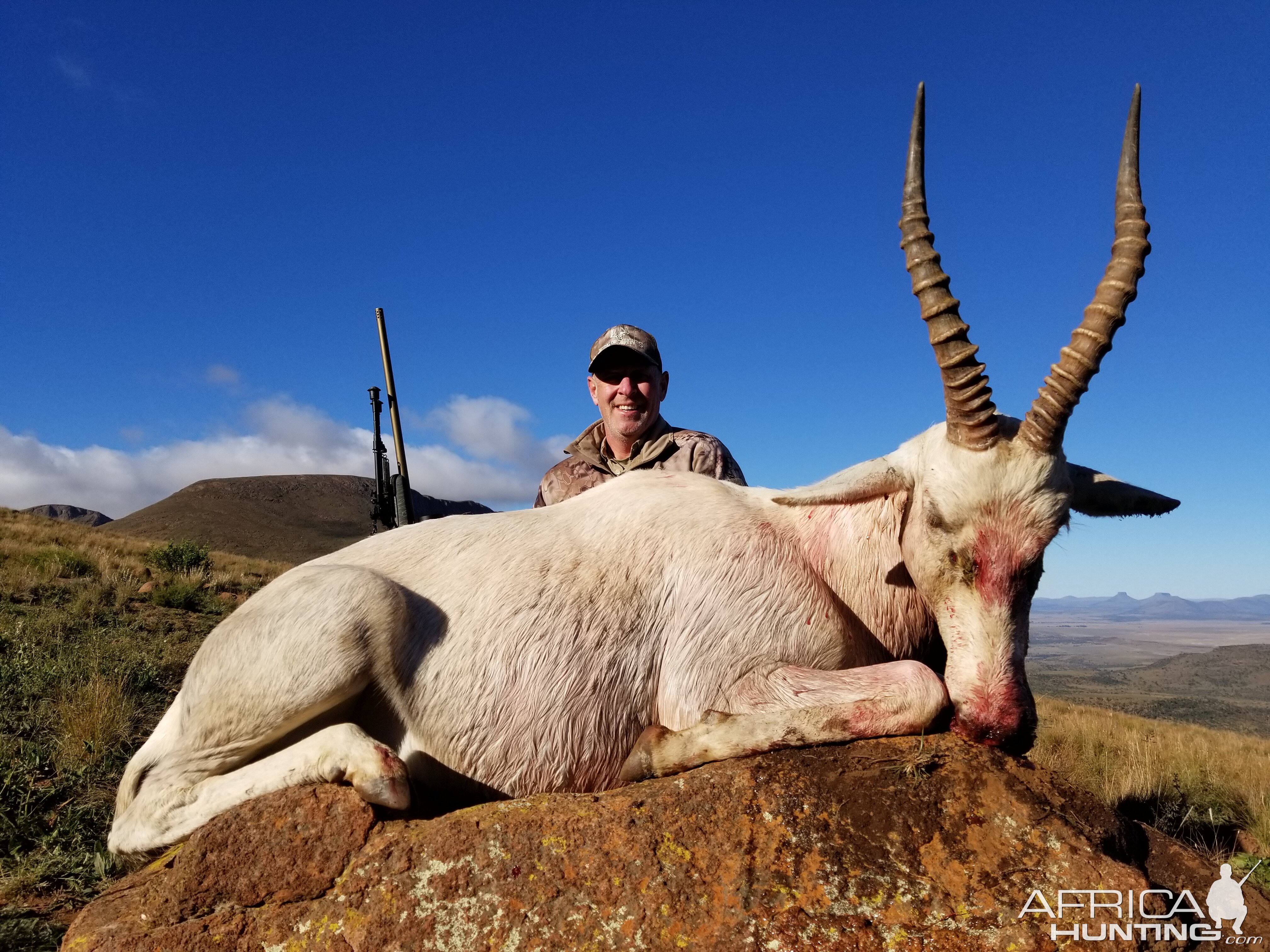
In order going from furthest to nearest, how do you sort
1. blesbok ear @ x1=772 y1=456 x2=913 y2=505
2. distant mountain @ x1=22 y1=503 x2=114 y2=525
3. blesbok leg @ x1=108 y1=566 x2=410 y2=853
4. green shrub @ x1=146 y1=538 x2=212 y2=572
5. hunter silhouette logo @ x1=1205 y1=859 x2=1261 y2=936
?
distant mountain @ x1=22 y1=503 x2=114 y2=525, green shrub @ x1=146 y1=538 x2=212 y2=572, blesbok ear @ x1=772 y1=456 x2=913 y2=505, blesbok leg @ x1=108 y1=566 x2=410 y2=853, hunter silhouette logo @ x1=1205 y1=859 x2=1261 y2=936

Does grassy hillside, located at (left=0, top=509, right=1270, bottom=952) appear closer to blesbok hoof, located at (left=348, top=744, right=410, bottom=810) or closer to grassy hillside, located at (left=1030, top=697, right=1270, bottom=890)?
grassy hillside, located at (left=1030, top=697, right=1270, bottom=890)

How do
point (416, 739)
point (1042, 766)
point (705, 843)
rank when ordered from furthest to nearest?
point (416, 739)
point (1042, 766)
point (705, 843)

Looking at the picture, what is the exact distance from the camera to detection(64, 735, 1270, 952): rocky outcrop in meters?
2.49

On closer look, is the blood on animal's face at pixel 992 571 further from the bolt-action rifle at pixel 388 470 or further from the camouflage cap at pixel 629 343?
the bolt-action rifle at pixel 388 470

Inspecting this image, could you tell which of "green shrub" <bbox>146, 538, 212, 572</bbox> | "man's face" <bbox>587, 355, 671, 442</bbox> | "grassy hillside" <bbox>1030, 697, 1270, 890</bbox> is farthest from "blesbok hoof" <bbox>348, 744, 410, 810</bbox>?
"green shrub" <bbox>146, 538, 212, 572</bbox>

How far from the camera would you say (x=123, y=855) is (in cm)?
348

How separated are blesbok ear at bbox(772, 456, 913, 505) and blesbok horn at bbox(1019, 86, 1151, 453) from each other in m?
0.59

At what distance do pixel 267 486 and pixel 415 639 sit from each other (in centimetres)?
10938

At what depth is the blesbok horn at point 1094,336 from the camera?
3.36 metres

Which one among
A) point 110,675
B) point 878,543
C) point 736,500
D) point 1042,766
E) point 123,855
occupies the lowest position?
point 123,855

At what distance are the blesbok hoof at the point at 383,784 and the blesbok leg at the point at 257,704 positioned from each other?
0.17 meters

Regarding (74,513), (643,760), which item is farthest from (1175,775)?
(74,513)

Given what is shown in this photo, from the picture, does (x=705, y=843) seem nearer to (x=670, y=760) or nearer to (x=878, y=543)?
(x=670, y=760)

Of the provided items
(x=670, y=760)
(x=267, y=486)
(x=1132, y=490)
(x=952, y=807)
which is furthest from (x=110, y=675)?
(x=267, y=486)
